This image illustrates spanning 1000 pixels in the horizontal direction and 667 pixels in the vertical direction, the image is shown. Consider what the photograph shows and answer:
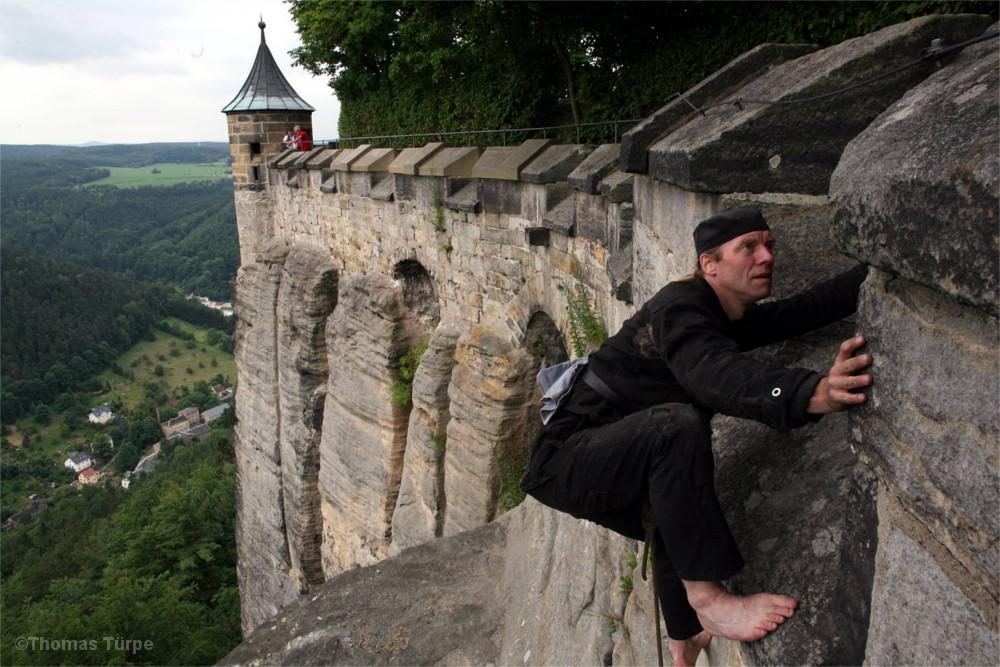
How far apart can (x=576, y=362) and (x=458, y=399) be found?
5.35 metres

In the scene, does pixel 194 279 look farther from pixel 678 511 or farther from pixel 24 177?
pixel 678 511

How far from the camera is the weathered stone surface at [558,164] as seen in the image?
5.84 metres

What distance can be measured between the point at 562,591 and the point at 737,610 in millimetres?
2581

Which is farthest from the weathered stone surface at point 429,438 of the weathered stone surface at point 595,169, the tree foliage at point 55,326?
the tree foliage at point 55,326

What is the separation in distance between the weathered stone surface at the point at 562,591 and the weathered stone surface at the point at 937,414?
2229 mm

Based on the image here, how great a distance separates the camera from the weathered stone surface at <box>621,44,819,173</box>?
321cm

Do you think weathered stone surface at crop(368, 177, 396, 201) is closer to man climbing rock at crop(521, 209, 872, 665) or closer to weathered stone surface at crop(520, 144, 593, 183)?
weathered stone surface at crop(520, 144, 593, 183)

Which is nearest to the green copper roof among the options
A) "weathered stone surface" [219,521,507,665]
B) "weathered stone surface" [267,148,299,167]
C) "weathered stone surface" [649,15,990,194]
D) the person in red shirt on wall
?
the person in red shirt on wall

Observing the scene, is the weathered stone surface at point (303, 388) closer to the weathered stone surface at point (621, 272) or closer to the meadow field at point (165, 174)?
the weathered stone surface at point (621, 272)

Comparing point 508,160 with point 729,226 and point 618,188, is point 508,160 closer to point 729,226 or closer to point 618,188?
point 618,188

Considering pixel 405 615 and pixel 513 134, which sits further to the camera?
pixel 513 134

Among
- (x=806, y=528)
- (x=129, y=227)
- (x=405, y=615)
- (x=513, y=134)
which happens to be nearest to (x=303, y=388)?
(x=513, y=134)

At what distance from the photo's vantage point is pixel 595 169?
4961mm

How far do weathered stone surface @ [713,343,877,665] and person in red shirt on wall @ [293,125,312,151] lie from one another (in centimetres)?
1314
